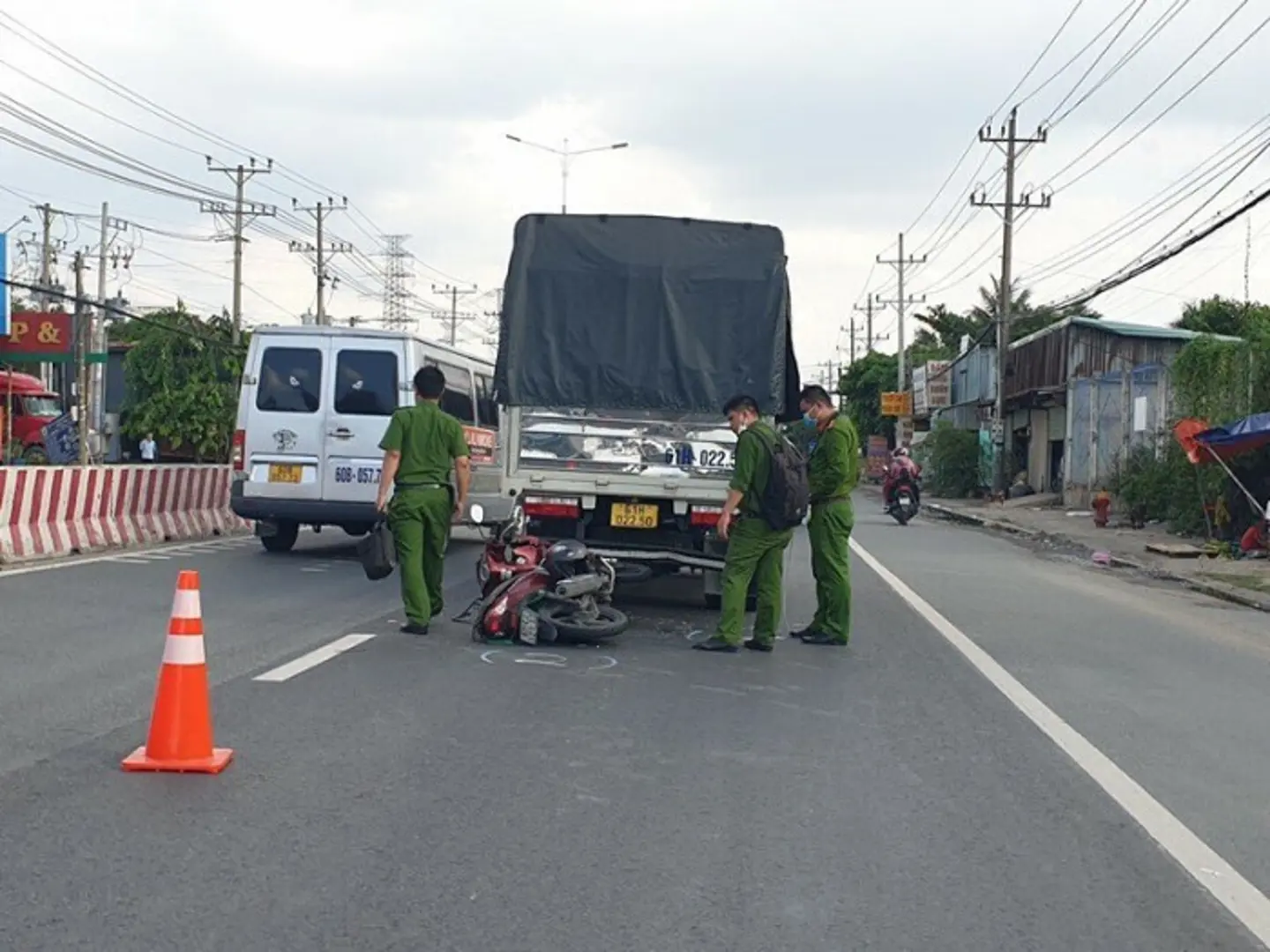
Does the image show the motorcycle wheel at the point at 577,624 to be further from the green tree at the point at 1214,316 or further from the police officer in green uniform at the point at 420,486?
the green tree at the point at 1214,316

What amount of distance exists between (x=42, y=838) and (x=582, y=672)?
4368mm

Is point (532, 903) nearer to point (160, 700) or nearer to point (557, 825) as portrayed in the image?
point (557, 825)

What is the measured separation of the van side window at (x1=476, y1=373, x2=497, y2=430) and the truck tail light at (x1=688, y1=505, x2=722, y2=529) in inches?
351

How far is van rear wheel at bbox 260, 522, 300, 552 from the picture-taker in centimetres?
1788

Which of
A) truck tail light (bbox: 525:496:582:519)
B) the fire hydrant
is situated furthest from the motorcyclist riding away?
truck tail light (bbox: 525:496:582:519)

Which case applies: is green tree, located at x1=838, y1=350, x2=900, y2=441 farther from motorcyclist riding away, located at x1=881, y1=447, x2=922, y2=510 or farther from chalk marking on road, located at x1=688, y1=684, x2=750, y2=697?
chalk marking on road, located at x1=688, y1=684, x2=750, y2=697

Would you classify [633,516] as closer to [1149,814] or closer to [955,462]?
[1149,814]

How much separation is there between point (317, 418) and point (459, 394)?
2726 millimetres

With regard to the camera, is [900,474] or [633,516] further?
[900,474]

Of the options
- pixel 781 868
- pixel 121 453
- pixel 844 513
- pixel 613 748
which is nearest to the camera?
pixel 781 868

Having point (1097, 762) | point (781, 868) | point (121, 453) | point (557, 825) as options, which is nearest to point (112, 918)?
point (557, 825)

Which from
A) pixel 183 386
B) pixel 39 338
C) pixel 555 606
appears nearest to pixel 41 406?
pixel 39 338

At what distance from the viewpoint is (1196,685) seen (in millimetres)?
9859

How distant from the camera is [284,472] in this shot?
55.4 feet
